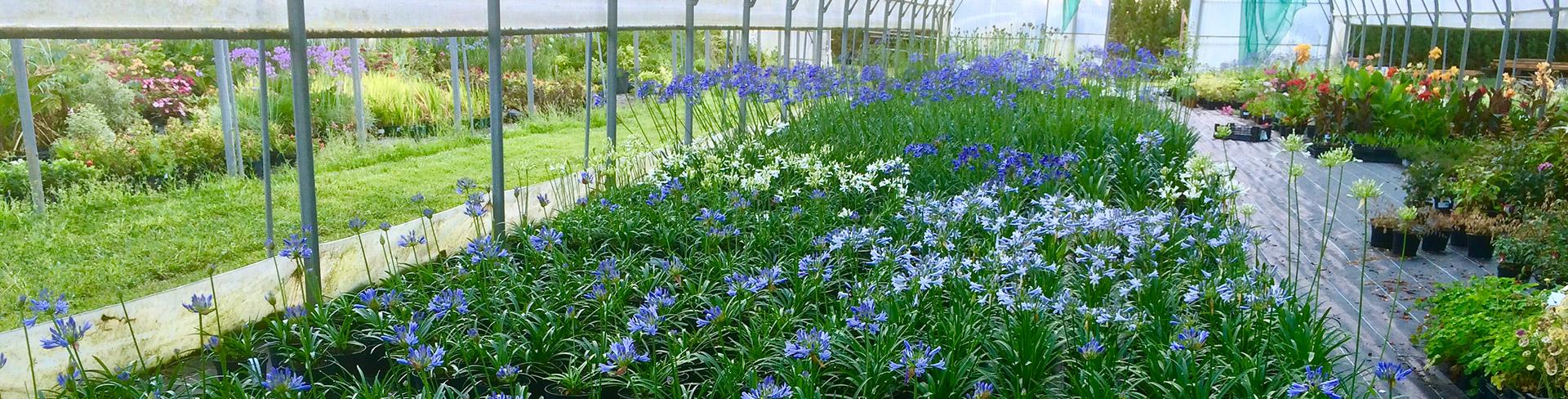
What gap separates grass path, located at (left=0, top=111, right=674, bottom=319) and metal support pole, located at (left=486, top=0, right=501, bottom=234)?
0.40 feet

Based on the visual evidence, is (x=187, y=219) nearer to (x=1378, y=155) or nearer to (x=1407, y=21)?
(x=1378, y=155)

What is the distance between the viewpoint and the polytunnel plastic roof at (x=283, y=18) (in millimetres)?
2332

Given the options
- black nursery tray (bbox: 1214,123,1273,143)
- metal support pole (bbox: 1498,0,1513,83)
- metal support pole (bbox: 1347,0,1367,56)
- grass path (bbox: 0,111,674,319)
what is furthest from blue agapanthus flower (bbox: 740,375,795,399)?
metal support pole (bbox: 1347,0,1367,56)

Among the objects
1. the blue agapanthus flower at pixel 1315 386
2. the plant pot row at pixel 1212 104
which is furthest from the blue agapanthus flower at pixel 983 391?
the plant pot row at pixel 1212 104

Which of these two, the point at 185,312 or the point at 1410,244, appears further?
the point at 1410,244

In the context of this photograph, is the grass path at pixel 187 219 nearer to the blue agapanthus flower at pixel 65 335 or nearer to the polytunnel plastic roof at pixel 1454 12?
the blue agapanthus flower at pixel 65 335

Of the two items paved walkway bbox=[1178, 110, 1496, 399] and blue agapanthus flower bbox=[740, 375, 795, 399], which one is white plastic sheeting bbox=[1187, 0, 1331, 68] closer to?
paved walkway bbox=[1178, 110, 1496, 399]

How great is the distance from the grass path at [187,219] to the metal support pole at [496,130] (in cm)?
12

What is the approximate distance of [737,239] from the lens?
3.41 m

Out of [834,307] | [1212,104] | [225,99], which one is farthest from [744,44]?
[1212,104]

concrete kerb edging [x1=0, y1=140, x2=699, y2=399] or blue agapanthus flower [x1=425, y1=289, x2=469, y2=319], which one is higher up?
blue agapanthus flower [x1=425, y1=289, x2=469, y2=319]

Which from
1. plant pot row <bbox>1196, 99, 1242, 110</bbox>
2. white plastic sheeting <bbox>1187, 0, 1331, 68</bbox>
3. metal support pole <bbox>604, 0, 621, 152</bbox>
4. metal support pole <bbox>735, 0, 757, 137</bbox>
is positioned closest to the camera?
metal support pole <bbox>604, 0, 621, 152</bbox>

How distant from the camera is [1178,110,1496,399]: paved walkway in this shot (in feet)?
10.8

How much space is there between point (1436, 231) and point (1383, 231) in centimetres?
20
